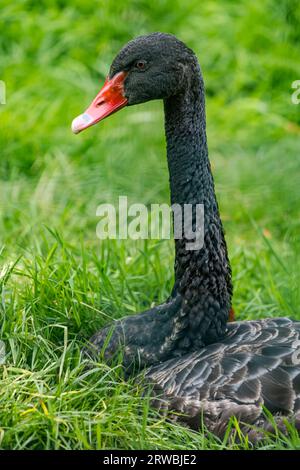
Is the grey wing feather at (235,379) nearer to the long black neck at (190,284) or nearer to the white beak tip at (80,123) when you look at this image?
the long black neck at (190,284)

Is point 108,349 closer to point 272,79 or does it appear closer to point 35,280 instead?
point 35,280

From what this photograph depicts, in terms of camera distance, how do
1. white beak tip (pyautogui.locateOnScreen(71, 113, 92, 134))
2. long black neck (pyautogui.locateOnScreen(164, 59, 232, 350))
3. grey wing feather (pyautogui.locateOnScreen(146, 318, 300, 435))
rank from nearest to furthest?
1. grey wing feather (pyautogui.locateOnScreen(146, 318, 300, 435))
2. white beak tip (pyautogui.locateOnScreen(71, 113, 92, 134))
3. long black neck (pyautogui.locateOnScreen(164, 59, 232, 350))

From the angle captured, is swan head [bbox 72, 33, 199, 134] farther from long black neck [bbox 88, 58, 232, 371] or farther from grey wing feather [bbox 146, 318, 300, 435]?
grey wing feather [bbox 146, 318, 300, 435]

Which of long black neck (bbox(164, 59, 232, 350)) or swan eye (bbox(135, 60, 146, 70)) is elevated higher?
swan eye (bbox(135, 60, 146, 70))

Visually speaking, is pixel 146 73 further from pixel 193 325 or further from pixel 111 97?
pixel 193 325

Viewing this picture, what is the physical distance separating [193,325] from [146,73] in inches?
45.5

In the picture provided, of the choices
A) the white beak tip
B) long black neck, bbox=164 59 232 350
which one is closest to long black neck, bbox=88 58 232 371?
long black neck, bbox=164 59 232 350

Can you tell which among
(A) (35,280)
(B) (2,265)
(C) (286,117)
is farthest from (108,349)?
(C) (286,117)

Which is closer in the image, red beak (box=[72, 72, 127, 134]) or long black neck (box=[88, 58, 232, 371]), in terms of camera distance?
red beak (box=[72, 72, 127, 134])

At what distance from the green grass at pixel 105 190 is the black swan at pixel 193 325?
0.46 ft

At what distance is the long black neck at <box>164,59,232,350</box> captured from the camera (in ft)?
14.3

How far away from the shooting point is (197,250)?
4379 millimetres

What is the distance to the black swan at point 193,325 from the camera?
3951 mm

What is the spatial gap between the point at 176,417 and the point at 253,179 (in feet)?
9.54
